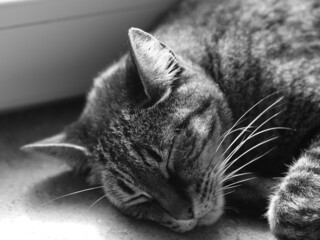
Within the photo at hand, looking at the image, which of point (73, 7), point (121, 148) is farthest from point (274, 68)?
point (73, 7)

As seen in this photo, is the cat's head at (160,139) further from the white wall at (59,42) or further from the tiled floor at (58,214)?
the white wall at (59,42)

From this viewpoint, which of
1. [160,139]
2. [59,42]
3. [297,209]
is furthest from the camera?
[59,42]

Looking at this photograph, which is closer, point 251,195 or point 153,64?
point 153,64

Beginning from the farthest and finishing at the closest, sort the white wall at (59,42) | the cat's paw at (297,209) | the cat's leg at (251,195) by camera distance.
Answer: the white wall at (59,42) < the cat's leg at (251,195) < the cat's paw at (297,209)

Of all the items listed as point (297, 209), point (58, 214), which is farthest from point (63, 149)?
point (297, 209)

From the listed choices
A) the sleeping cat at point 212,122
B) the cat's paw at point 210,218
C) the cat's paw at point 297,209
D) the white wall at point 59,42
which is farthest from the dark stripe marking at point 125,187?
the white wall at point 59,42

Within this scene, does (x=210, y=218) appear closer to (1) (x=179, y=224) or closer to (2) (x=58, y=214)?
(1) (x=179, y=224)

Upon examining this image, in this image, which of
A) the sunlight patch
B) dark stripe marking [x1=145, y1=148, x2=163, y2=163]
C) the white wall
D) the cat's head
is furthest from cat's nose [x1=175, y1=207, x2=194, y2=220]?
the white wall

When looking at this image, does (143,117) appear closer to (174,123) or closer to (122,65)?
(174,123)
